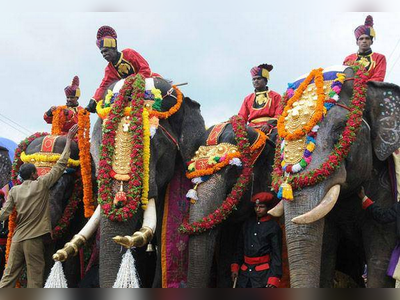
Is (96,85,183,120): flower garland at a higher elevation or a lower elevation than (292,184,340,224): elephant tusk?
higher

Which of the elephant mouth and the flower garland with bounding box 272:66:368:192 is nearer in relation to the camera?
the elephant mouth

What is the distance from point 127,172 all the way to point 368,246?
9.01 feet

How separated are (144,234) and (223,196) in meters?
1.47

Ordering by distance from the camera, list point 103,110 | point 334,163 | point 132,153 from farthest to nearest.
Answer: point 103,110 < point 132,153 < point 334,163

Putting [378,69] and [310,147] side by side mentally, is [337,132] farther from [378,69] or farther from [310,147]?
[378,69]

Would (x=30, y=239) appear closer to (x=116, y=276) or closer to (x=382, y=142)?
(x=116, y=276)

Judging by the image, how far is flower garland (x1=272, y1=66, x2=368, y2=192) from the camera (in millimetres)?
6652

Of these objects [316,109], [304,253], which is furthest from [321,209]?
[316,109]

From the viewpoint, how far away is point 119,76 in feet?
28.8

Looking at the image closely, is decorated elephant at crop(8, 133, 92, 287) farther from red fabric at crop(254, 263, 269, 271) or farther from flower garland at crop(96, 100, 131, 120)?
red fabric at crop(254, 263, 269, 271)

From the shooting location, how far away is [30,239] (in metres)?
8.36

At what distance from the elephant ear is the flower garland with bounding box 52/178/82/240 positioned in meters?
4.07

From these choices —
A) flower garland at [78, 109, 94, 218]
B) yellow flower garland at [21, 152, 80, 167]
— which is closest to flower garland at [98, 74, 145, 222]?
flower garland at [78, 109, 94, 218]

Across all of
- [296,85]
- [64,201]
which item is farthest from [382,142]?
[64,201]
